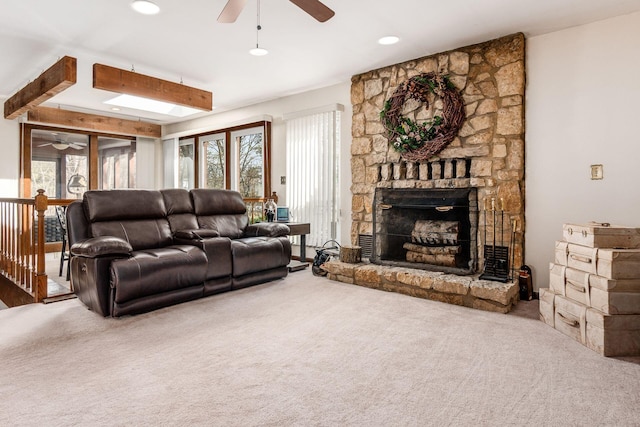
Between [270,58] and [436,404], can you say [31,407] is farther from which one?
[270,58]

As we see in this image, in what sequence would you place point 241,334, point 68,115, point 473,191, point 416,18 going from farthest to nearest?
point 68,115 < point 473,191 < point 416,18 < point 241,334

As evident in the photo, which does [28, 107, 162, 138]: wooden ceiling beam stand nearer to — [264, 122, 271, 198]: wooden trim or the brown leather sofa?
[264, 122, 271, 198]: wooden trim

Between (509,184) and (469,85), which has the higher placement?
(469,85)

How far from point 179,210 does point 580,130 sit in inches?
156

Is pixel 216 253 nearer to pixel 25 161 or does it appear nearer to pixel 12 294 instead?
pixel 12 294

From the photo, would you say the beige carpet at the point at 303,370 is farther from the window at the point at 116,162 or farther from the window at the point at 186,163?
the window at the point at 116,162

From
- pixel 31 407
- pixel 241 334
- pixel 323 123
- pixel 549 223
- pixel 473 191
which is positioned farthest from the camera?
pixel 323 123

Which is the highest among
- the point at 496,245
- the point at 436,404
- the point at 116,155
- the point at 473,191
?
the point at 116,155

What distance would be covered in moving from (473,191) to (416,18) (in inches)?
68.3

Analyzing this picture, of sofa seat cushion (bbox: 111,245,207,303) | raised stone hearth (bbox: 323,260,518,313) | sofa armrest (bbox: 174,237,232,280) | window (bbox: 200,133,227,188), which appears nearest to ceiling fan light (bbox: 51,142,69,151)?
window (bbox: 200,133,227,188)

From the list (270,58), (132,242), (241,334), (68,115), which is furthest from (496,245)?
(68,115)

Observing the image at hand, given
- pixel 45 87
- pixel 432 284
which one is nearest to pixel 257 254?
pixel 432 284

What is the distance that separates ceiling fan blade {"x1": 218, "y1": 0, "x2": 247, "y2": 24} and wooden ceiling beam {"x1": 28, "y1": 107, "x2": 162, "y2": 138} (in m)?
5.27

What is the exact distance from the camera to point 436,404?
1.70 metres
